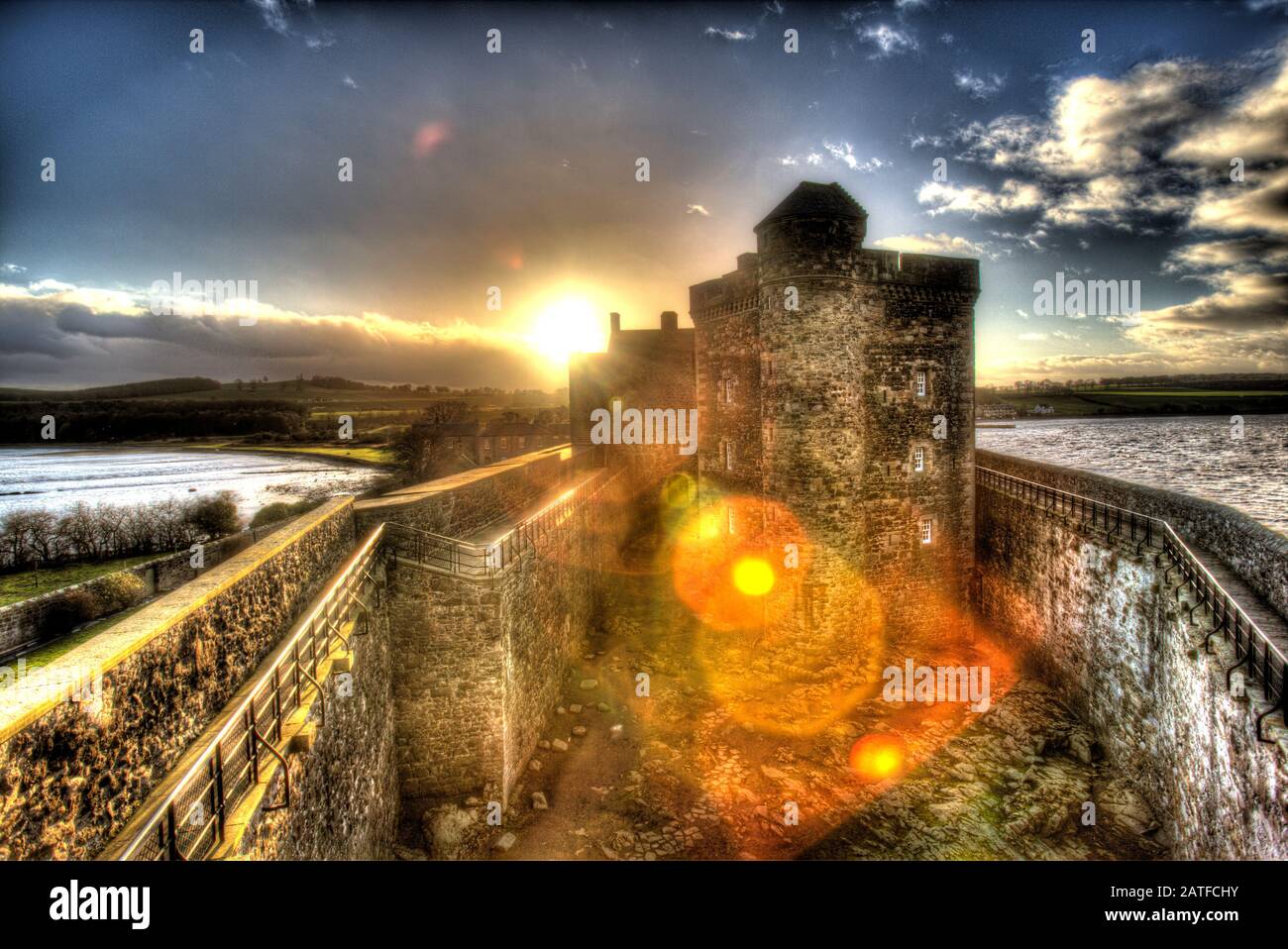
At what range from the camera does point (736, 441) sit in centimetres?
1738

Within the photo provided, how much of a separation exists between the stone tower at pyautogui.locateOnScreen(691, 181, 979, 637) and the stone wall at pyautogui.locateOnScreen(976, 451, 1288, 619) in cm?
367

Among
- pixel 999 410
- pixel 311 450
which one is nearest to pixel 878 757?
pixel 999 410

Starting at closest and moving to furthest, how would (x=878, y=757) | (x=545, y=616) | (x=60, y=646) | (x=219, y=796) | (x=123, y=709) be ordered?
(x=123, y=709) < (x=219, y=796) < (x=878, y=757) < (x=60, y=646) < (x=545, y=616)

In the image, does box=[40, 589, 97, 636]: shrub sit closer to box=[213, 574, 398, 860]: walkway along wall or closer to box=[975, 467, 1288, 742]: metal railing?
box=[213, 574, 398, 860]: walkway along wall

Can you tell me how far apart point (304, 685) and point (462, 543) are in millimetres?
3795

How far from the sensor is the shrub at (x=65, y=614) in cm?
1270

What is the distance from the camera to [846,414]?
14922mm

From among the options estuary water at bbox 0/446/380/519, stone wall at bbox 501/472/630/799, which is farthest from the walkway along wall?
estuary water at bbox 0/446/380/519

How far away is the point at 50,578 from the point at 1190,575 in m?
31.0

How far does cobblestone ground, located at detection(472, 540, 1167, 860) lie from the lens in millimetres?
9661

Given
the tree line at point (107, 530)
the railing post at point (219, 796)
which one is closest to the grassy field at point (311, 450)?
the tree line at point (107, 530)

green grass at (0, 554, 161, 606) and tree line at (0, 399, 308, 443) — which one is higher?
tree line at (0, 399, 308, 443)

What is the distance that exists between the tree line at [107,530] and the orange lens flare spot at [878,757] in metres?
26.3

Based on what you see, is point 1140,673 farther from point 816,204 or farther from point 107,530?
point 107,530
